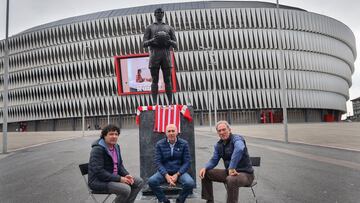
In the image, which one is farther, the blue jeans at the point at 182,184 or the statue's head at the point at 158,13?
the statue's head at the point at 158,13

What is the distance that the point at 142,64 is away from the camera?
5278cm

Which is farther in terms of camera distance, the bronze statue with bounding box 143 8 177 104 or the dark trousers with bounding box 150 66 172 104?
the dark trousers with bounding box 150 66 172 104

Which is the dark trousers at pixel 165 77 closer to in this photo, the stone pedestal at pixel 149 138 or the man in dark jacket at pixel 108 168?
the stone pedestal at pixel 149 138

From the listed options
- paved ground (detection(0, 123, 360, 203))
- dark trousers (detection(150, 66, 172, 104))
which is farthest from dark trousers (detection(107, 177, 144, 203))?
dark trousers (detection(150, 66, 172, 104))

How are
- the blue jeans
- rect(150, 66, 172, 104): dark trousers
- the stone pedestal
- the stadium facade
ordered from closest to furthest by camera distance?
the blue jeans
the stone pedestal
rect(150, 66, 172, 104): dark trousers
the stadium facade

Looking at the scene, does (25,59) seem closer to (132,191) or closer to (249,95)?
(249,95)

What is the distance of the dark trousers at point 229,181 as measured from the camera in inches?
236

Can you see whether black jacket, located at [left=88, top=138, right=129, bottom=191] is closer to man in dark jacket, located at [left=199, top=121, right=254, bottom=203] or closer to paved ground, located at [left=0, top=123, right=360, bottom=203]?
man in dark jacket, located at [left=199, top=121, right=254, bottom=203]

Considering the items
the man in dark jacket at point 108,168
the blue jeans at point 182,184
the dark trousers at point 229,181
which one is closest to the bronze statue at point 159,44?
the blue jeans at point 182,184

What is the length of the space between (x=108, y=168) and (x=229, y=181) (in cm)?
199

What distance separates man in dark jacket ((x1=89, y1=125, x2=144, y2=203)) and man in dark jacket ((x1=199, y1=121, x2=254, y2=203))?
4.53 feet

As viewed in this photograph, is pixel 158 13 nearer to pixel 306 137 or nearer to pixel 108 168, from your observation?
pixel 108 168

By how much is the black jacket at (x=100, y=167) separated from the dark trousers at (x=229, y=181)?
5.33 ft

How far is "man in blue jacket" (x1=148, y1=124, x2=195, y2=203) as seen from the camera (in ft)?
21.2
